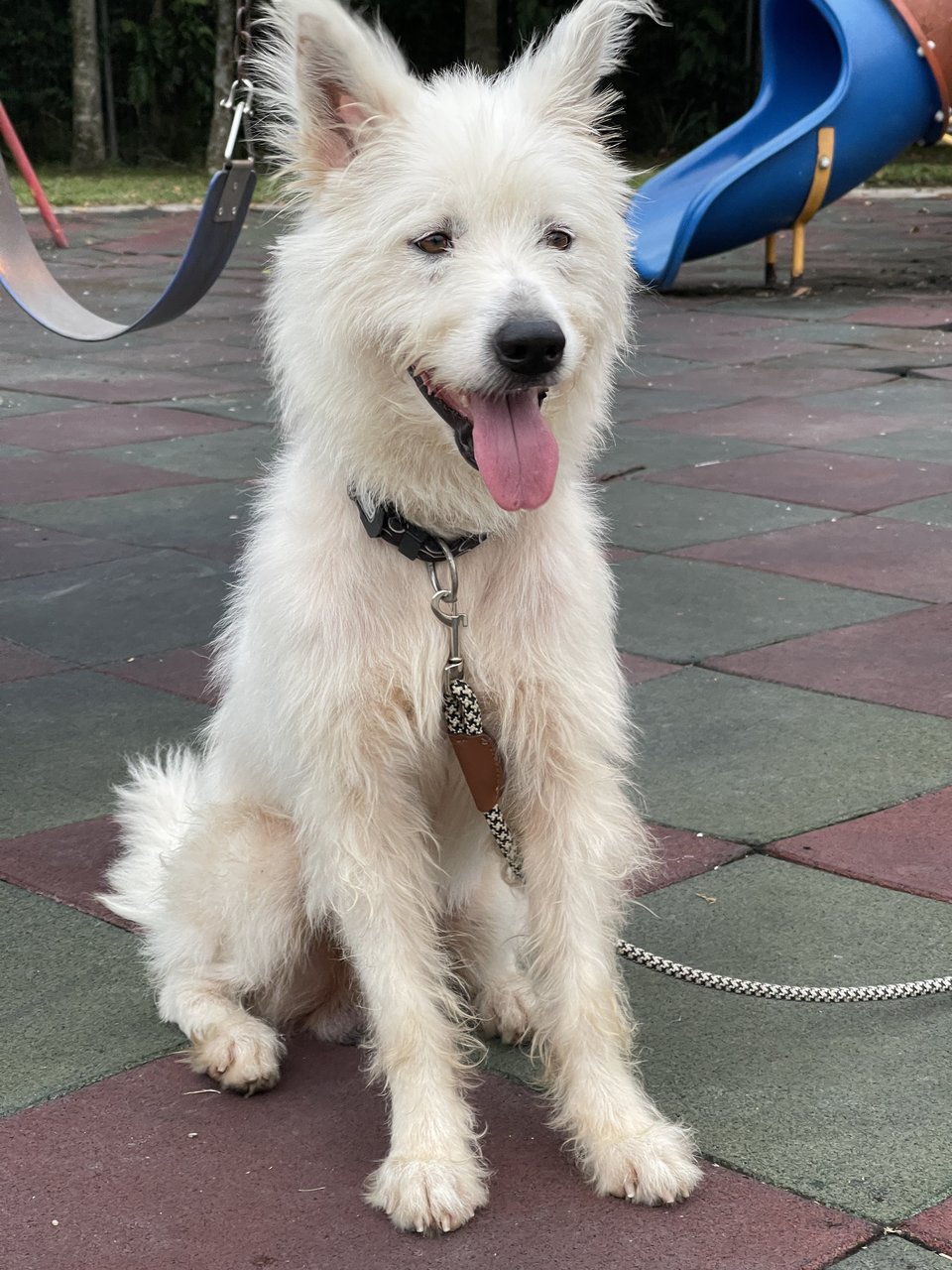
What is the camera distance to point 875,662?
18.7 ft

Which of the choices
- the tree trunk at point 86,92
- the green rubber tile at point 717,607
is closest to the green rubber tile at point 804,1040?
the green rubber tile at point 717,607

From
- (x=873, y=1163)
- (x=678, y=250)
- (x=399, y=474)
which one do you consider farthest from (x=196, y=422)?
(x=873, y=1163)

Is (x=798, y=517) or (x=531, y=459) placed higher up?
(x=531, y=459)

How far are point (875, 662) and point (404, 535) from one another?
300 cm

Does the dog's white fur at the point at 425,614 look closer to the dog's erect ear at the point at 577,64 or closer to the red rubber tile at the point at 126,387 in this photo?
the dog's erect ear at the point at 577,64

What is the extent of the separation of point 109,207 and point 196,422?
12646 millimetres

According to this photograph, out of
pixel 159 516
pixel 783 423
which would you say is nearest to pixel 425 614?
pixel 159 516

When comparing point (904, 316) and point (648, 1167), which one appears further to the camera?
point (904, 316)

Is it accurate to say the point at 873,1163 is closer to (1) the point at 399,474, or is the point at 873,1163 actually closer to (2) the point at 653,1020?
(2) the point at 653,1020

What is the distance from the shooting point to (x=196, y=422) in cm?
973

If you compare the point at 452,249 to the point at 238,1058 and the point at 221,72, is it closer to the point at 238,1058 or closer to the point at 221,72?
the point at 238,1058

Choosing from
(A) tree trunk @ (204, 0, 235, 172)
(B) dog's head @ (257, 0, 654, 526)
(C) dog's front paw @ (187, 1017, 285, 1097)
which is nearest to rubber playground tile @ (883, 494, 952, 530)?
(B) dog's head @ (257, 0, 654, 526)

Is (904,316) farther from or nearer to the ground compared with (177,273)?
nearer to the ground

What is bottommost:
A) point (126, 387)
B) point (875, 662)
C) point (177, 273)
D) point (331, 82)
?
point (126, 387)
